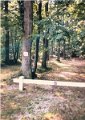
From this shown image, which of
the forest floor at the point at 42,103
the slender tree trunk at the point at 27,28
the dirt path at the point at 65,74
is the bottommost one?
the dirt path at the point at 65,74

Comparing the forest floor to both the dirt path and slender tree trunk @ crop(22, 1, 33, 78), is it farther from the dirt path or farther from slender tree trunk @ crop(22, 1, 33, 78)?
the dirt path

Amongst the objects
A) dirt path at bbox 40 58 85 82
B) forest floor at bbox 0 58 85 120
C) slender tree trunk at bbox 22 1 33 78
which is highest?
slender tree trunk at bbox 22 1 33 78

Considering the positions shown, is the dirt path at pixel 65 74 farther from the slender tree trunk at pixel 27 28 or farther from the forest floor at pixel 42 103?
the forest floor at pixel 42 103

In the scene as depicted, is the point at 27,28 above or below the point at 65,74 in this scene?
above

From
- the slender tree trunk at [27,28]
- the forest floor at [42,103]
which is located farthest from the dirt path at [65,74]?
the forest floor at [42,103]

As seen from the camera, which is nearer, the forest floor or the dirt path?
the forest floor

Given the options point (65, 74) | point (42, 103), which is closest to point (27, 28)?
point (42, 103)

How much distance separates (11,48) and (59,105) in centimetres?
1781

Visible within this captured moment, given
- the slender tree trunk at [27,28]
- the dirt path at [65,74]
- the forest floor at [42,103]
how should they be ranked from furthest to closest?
the dirt path at [65,74]
the slender tree trunk at [27,28]
the forest floor at [42,103]

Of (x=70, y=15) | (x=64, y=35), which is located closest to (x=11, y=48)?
(x=70, y=15)

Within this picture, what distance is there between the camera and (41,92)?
10.4m

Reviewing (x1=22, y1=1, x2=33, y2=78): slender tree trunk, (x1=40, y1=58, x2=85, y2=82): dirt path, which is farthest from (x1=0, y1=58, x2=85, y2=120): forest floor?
(x1=40, y1=58, x2=85, y2=82): dirt path

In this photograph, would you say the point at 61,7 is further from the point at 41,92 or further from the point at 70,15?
the point at 41,92

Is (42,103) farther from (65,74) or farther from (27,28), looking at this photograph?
(65,74)
